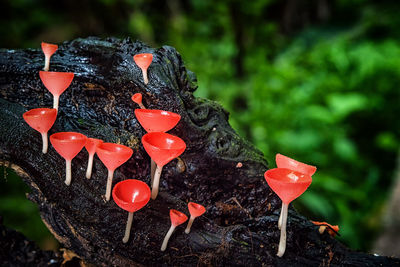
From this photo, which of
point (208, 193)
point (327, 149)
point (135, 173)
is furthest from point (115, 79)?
point (327, 149)

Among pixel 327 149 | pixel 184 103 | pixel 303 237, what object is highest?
pixel 184 103

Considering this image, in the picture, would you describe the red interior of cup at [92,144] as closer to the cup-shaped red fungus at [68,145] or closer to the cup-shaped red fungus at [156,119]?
the cup-shaped red fungus at [68,145]

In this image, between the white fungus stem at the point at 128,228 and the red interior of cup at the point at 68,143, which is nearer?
the red interior of cup at the point at 68,143

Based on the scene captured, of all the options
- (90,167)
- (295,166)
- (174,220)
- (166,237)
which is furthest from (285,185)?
(90,167)

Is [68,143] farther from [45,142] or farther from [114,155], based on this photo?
[45,142]

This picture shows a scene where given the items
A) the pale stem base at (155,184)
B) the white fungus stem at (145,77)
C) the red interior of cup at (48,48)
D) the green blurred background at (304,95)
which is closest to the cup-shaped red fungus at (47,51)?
the red interior of cup at (48,48)

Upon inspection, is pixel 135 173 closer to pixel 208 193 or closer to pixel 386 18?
pixel 208 193
